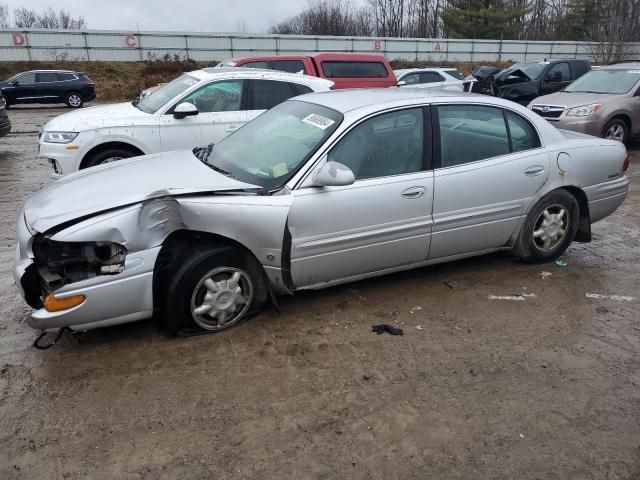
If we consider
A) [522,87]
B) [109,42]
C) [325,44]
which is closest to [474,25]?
[325,44]

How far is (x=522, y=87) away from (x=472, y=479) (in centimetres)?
1383

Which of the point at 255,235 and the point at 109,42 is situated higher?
the point at 109,42

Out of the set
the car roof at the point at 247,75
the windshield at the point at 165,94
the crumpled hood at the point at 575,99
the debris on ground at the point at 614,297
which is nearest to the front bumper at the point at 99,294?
the debris on ground at the point at 614,297

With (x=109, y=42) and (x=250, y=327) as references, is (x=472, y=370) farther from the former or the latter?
(x=109, y=42)

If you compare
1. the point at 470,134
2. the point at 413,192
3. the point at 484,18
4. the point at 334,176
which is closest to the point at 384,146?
the point at 413,192

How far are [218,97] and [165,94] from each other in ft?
2.53

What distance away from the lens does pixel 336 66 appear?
1107 centimetres

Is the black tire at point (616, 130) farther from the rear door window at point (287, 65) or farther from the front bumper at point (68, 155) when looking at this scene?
the front bumper at point (68, 155)

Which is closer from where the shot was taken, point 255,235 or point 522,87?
point 255,235

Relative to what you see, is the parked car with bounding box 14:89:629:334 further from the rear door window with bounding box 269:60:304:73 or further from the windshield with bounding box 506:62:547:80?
the windshield with bounding box 506:62:547:80

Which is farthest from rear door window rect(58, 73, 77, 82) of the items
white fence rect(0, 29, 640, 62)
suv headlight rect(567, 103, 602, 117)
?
suv headlight rect(567, 103, 602, 117)

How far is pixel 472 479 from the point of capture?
2.46 m

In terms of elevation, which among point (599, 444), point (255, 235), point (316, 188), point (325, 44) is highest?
point (325, 44)

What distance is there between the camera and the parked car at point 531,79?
1439 cm
